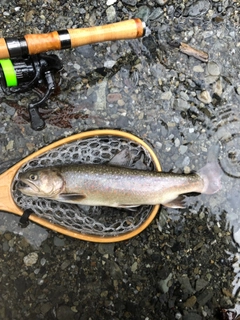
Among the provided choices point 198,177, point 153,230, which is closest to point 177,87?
point 198,177

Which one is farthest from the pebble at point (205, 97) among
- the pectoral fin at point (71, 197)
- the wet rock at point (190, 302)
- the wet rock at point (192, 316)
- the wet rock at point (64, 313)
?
the wet rock at point (64, 313)

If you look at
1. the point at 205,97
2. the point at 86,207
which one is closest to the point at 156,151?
the point at 205,97

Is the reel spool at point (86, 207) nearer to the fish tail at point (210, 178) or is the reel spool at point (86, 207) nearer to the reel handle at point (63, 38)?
the fish tail at point (210, 178)

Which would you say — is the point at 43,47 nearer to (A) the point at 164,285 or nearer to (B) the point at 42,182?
(B) the point at 42,182

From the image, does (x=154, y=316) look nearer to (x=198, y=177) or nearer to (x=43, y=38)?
(x=198, y=177)

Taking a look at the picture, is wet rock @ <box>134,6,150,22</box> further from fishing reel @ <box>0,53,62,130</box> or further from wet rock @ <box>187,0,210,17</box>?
fishing reel @ <box>0,53,62,130</box>

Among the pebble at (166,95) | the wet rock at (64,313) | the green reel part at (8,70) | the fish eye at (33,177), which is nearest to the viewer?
the green reel part at (8,70)

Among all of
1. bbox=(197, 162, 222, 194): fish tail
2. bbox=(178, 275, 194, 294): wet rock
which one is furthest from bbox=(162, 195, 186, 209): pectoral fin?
bbox=(178, 275, 194, 294): wet rock
